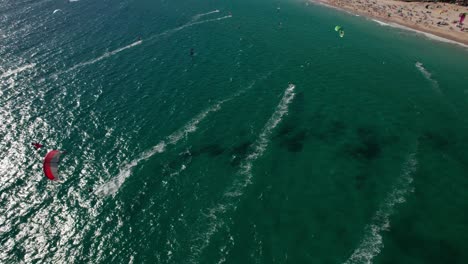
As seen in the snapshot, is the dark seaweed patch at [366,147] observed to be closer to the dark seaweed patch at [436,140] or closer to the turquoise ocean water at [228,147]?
the turquoise ocean water at [228,147]

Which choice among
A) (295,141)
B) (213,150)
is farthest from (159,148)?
(295,141)

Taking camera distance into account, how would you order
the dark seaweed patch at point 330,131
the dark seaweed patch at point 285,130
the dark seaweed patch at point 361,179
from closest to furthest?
the dark seaweed patch at point 361,179, the dark seaweed patch at point 285,130, the dark seaweed patch at point 330,131

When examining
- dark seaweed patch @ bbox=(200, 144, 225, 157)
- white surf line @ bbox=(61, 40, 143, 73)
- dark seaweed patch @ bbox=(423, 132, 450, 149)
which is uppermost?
white surf line @ bbox=(61, 40, 143, 73)

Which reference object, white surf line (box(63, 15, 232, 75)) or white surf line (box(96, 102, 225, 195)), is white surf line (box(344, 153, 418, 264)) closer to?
white surf line (box(96, 102, 225, 195))

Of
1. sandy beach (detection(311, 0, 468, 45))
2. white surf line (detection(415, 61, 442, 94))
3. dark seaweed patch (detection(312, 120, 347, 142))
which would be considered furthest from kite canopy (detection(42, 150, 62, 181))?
sandy beach (detection(311, 0, 468, 45))

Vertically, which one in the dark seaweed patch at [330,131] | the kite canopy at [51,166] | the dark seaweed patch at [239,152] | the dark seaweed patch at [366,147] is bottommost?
the dark seaweed patch at [366,147]

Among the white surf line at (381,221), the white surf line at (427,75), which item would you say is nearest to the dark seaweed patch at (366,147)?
the white surf line at (381,221)
